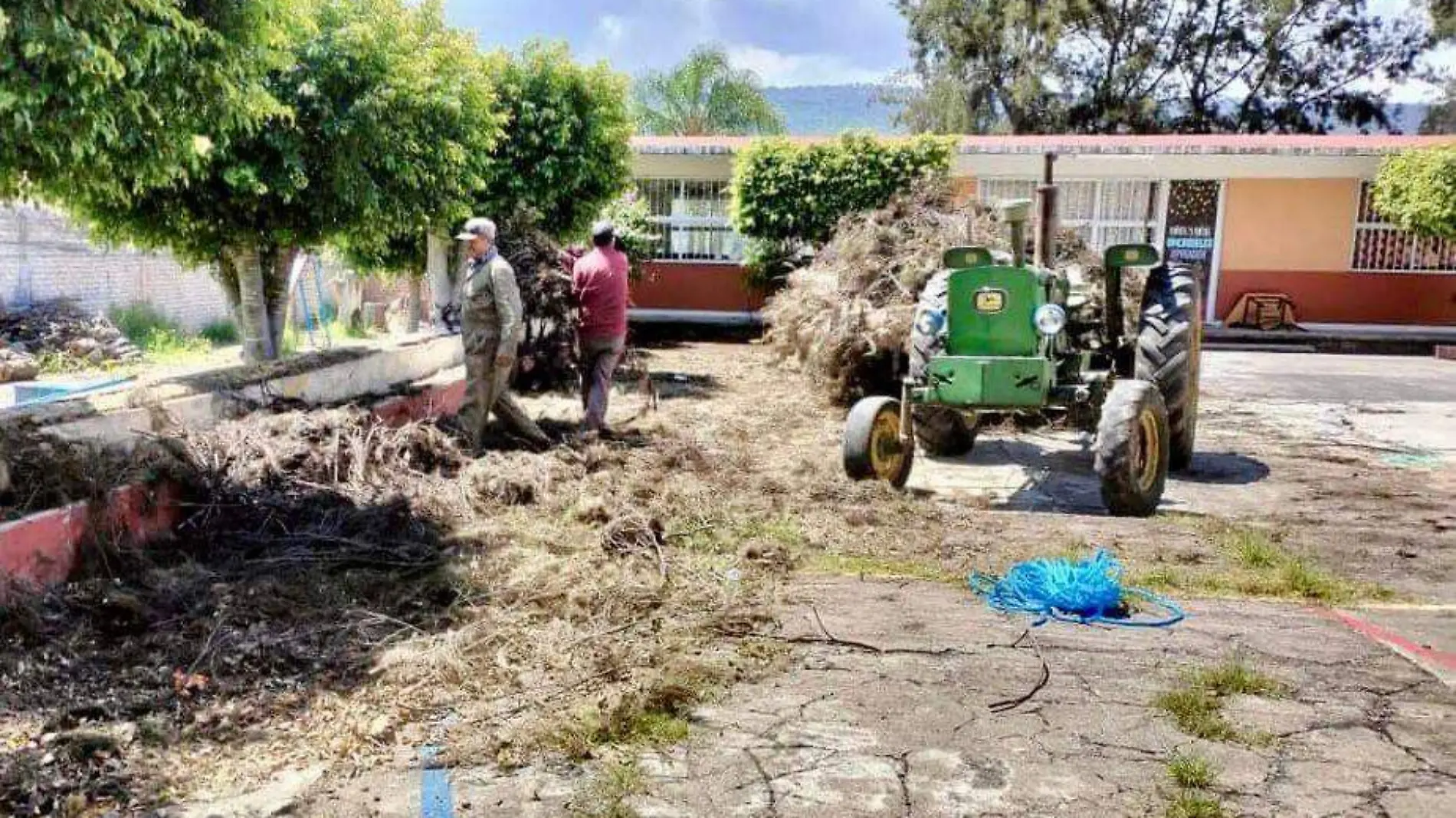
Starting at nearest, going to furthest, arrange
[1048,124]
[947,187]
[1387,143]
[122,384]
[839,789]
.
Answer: [839,789] < [122,384] < [947,187] < [1387,143] < [1048,124]

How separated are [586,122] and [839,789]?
34.3 ft

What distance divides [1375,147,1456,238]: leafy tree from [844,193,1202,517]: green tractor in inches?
439

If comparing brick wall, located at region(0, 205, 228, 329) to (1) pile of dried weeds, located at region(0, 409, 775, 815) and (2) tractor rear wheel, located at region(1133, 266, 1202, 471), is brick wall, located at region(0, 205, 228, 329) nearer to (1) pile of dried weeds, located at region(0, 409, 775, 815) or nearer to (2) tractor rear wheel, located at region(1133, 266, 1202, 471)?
(1) pile of dried weeds, located at region(0, 409, 775, 815)

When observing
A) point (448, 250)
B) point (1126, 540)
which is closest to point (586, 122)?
point (448, 250)

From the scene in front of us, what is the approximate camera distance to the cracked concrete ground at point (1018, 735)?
3232 mm

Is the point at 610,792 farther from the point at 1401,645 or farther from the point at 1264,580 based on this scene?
the point at 1264,580

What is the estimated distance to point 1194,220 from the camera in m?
18.9

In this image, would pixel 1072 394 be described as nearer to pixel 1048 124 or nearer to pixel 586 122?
pixel 586 122

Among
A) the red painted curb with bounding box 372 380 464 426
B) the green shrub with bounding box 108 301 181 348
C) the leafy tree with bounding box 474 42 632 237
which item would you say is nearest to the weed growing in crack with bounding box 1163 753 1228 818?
the red painted curb with bounding box 372 380 464 426

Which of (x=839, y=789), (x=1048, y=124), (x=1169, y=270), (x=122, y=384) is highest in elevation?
(x=1048, y=124)

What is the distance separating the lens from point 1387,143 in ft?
59.7

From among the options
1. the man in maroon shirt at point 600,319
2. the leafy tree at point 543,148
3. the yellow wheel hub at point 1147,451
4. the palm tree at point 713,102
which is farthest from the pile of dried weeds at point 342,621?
the palm tree at point 713,102

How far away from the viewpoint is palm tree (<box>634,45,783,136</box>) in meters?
31.4

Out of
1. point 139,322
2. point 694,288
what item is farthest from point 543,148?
point 694,288
